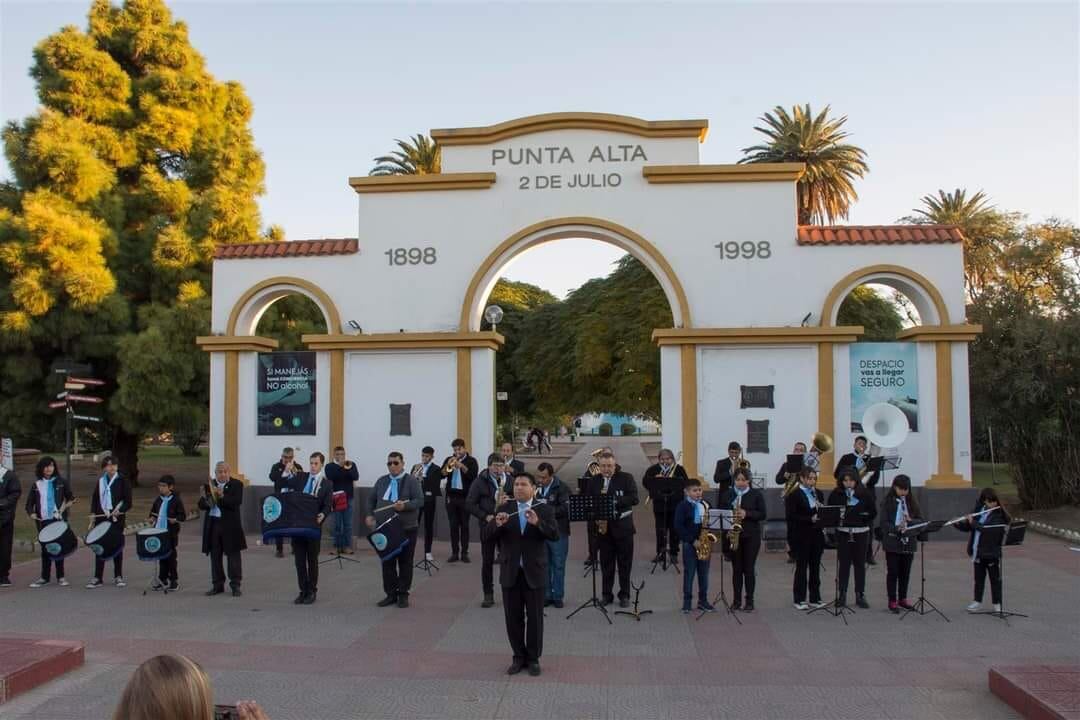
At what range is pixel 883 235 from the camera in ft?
56.3

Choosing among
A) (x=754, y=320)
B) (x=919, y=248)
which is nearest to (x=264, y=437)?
(x=754, y=320)

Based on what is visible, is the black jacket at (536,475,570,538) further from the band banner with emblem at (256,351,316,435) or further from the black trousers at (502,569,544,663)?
the band banner with emblem at (256,351,316,435)

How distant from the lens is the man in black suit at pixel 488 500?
1055cm

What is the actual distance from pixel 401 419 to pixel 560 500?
22.7ft

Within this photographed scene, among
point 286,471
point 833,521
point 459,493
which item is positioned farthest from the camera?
point 459,493

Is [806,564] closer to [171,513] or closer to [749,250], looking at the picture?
[749,250]

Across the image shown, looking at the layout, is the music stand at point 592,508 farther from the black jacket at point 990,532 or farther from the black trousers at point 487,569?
the black jacket at point 990,532

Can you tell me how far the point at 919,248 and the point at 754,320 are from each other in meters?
3.23

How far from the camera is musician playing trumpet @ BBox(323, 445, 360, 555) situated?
1539cm

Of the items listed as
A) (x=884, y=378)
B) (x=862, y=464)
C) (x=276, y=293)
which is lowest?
(x=862, y=464)

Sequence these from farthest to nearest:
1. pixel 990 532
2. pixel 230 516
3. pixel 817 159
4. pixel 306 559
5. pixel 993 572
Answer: pixel 817 159 < pixel 230 516 < pixel 306 559 < pixel 993 572 < pixel 990 532

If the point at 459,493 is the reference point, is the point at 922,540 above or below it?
below

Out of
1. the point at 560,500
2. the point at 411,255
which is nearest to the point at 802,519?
the point at 560,500

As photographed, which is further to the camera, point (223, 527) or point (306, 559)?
point (223, 527)
